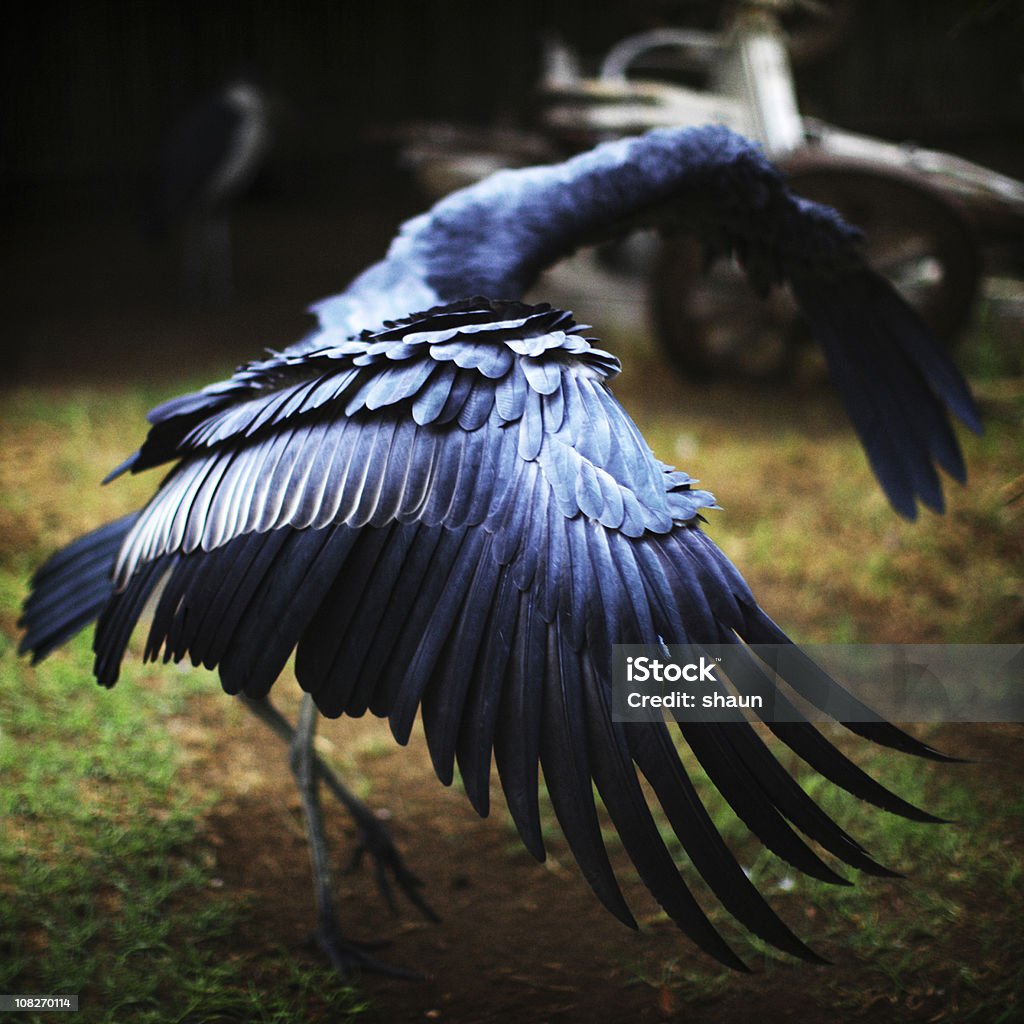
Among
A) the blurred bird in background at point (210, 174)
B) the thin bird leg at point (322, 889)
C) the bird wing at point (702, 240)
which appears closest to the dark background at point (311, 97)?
the blurred bird in background at point (210, 174)

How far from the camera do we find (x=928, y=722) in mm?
2812

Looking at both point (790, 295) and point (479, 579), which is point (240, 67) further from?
point (479, 579)

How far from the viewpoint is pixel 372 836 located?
2.29 metres

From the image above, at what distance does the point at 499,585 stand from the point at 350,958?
103 cm

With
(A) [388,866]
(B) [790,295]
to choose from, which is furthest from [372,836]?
(B) [790,295]

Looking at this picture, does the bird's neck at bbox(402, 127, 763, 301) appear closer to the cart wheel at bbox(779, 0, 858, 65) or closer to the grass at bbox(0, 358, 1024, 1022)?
the grass at bbox(0, 358, 1024, 1022)

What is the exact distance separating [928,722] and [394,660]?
1817 mm

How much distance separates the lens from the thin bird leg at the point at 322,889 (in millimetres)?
2102

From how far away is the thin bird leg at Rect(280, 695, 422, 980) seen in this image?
210 centimetres

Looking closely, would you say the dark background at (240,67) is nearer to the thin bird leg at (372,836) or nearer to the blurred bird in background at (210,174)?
the blurred bird in background at (210,174)

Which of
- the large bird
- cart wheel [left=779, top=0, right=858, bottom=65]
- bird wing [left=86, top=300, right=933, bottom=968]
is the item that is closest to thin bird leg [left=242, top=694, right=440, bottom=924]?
the large bird

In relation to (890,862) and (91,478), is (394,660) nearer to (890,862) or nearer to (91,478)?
(890,862)

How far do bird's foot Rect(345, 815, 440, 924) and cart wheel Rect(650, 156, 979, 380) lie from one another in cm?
238

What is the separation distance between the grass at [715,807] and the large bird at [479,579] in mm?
356
